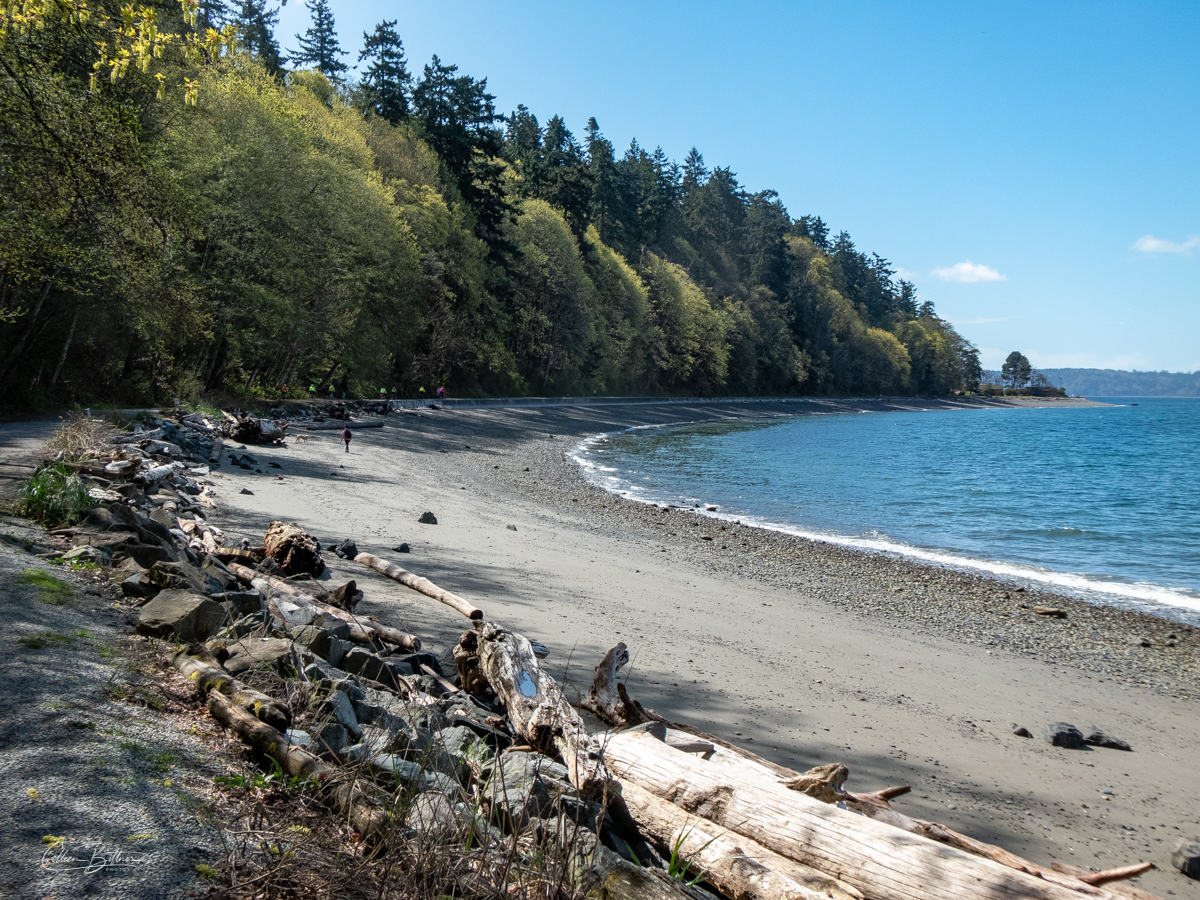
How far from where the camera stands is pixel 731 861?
3.48m

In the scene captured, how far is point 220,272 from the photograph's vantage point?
95.5 ft

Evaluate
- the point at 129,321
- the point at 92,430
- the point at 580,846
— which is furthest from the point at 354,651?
the point at 129,321

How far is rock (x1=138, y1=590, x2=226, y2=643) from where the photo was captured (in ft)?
16.0

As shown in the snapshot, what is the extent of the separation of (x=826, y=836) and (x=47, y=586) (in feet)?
18.4

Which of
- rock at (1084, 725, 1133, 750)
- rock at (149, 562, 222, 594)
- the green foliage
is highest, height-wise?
the green foliage

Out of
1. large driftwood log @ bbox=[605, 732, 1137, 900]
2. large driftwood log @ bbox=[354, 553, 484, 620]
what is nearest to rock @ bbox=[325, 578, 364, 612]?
large driftwood log @ bbox=[354, 553, 484, 620]

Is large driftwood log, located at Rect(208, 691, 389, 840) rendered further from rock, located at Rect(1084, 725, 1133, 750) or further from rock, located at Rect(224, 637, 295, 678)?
rock, located at Rect(1084, 725, 1133, 750)

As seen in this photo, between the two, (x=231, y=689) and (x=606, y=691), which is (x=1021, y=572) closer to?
(x=606, y=691)

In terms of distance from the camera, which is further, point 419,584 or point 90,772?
point 419,584

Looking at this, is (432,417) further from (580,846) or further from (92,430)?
(580,846)

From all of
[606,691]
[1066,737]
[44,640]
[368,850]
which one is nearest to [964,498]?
[1066,737]

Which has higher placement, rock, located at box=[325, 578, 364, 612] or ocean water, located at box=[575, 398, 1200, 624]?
rock, located at box=[325, 578, 364, 612]

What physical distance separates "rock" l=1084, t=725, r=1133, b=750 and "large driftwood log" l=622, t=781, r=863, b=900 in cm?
520

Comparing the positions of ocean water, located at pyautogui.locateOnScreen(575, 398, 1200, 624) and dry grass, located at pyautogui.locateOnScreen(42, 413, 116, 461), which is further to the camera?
ocean water, located at pyautogui.locateOnScreen(575, 398, 1200, 624)
